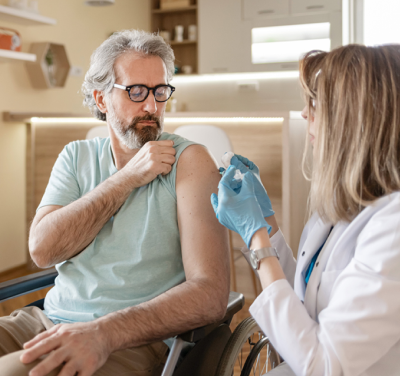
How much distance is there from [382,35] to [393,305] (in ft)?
14.7

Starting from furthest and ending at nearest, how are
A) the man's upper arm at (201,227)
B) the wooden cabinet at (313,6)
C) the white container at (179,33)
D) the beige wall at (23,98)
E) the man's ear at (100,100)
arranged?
the white container at (179,33), the wooden cabinet at (313,6), the beige wall at (23,98), the man's ear at (100,100), the man's upper arm at (201,227)

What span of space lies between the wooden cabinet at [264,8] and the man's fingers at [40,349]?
434 centimetres

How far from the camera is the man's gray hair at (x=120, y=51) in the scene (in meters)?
1.35

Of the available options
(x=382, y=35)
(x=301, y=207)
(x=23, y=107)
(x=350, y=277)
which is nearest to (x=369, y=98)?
(x=350, y=277)

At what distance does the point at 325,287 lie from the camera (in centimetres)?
90

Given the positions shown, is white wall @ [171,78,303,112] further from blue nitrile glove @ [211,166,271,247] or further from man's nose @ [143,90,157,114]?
blue nitrile glove @ [211,166,271,247]

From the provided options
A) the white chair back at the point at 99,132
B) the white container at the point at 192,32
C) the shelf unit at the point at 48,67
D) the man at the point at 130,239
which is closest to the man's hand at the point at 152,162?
the man at the point at 130,239

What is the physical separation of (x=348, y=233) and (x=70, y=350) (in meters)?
0.57

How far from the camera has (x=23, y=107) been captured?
3.71 m

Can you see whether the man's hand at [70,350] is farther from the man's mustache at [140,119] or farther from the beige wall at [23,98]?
the beige wall at [23,98]

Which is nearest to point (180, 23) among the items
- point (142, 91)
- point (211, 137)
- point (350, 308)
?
point (211, 137)

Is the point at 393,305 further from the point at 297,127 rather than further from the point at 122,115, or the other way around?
the point at 297,127

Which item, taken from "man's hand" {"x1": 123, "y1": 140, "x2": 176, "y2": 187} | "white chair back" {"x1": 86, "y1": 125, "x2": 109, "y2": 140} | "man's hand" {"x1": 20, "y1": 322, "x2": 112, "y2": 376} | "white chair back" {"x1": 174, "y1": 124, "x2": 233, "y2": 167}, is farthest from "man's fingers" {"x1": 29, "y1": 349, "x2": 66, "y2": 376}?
"white chair back" {"x1": 86, "y1": 125, "x2": 109, "y2": 140}

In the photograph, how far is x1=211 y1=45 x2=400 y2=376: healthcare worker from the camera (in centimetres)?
78
